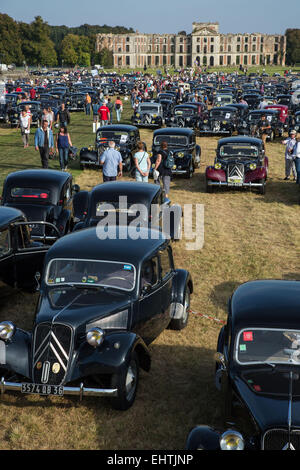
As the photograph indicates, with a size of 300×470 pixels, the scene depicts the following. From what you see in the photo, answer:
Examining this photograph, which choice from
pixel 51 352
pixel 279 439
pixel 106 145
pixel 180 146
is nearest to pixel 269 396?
pixel 279 439

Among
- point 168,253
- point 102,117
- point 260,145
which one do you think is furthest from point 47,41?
point 168,253

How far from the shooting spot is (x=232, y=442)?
5.00 meters

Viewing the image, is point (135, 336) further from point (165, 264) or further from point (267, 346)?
point (165, 264)

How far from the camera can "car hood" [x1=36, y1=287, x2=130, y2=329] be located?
670cm

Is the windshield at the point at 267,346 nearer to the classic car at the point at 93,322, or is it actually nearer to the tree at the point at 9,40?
the classic car at the point at 93,322

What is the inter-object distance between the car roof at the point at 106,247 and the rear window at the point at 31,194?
4.19 metres

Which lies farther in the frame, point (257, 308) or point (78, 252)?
point (78, 252)

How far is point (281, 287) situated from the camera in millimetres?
6613

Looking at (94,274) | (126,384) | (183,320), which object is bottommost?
(183,320)

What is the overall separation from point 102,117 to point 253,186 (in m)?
11.3

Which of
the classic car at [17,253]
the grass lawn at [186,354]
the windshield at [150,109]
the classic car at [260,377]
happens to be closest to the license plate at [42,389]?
the grass lawn at [186,354]

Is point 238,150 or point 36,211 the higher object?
point 238,150

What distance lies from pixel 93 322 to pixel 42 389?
3.24 ft

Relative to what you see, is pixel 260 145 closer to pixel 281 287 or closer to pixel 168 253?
pixel 168 253
